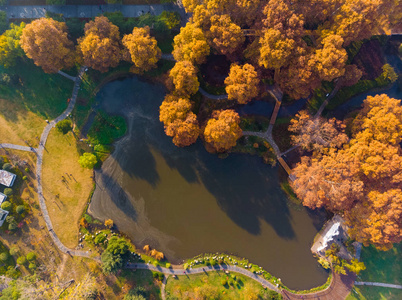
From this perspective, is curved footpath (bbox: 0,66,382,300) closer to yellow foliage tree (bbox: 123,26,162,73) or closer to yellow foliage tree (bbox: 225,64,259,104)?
yellow foliage tree (bbox: 225,64,259,104)

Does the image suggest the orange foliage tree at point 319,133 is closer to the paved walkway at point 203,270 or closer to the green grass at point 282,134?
the green grass at point 282,134

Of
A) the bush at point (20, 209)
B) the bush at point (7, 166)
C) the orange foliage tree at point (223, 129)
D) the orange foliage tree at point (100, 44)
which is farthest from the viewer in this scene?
the bush at point (7, 166)

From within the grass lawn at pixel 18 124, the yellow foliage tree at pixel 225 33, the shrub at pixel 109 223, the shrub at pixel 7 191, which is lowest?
the shrub at pixel 7 191

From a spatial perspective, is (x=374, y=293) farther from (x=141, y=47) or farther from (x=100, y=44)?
(x=100, y=44)

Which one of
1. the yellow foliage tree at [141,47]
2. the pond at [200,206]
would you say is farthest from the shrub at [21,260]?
the yellow foliage tree at [141,47]

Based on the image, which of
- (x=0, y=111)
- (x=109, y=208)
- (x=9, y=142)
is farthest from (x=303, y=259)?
(x=0, y=111)

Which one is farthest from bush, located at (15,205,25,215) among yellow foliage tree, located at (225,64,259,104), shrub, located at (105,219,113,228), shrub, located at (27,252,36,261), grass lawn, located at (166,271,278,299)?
yellow foliage tree, located at (225,64,259,104)

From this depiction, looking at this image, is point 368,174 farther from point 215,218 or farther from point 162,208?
point 162,208
